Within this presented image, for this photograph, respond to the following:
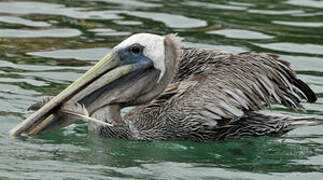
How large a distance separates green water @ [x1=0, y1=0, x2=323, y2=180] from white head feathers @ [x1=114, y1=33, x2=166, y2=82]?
2.25ft

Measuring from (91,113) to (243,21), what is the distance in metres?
4.90

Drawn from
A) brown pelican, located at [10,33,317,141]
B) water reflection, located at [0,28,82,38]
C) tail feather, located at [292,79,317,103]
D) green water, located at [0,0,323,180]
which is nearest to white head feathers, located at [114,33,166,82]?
brown pelican, located at [10,33,317,141]

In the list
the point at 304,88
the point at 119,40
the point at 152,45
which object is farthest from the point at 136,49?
the point at 119,40

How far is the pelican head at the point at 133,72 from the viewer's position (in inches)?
283

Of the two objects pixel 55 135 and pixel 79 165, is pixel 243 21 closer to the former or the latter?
pixel 55 135

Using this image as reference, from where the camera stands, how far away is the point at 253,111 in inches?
293

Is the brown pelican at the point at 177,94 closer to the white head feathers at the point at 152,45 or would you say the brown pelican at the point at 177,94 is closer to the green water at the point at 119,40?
the white head feathers at the point at 152,45

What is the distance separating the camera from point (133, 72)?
7379mm

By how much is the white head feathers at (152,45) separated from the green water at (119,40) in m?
0.69

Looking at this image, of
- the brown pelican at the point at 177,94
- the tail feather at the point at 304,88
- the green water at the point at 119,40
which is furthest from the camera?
the tail feather at the point at 304,88

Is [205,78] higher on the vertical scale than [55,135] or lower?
higher

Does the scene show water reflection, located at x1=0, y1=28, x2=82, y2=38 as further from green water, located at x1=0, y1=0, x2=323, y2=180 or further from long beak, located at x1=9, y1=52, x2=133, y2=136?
long beak, located at x1=9, y1=52, x2=133, y2=136

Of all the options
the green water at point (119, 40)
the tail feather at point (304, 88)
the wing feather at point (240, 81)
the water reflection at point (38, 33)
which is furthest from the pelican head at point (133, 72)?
the water reflection at point (38, 33)

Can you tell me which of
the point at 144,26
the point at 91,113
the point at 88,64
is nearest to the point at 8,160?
the point at 91,113
